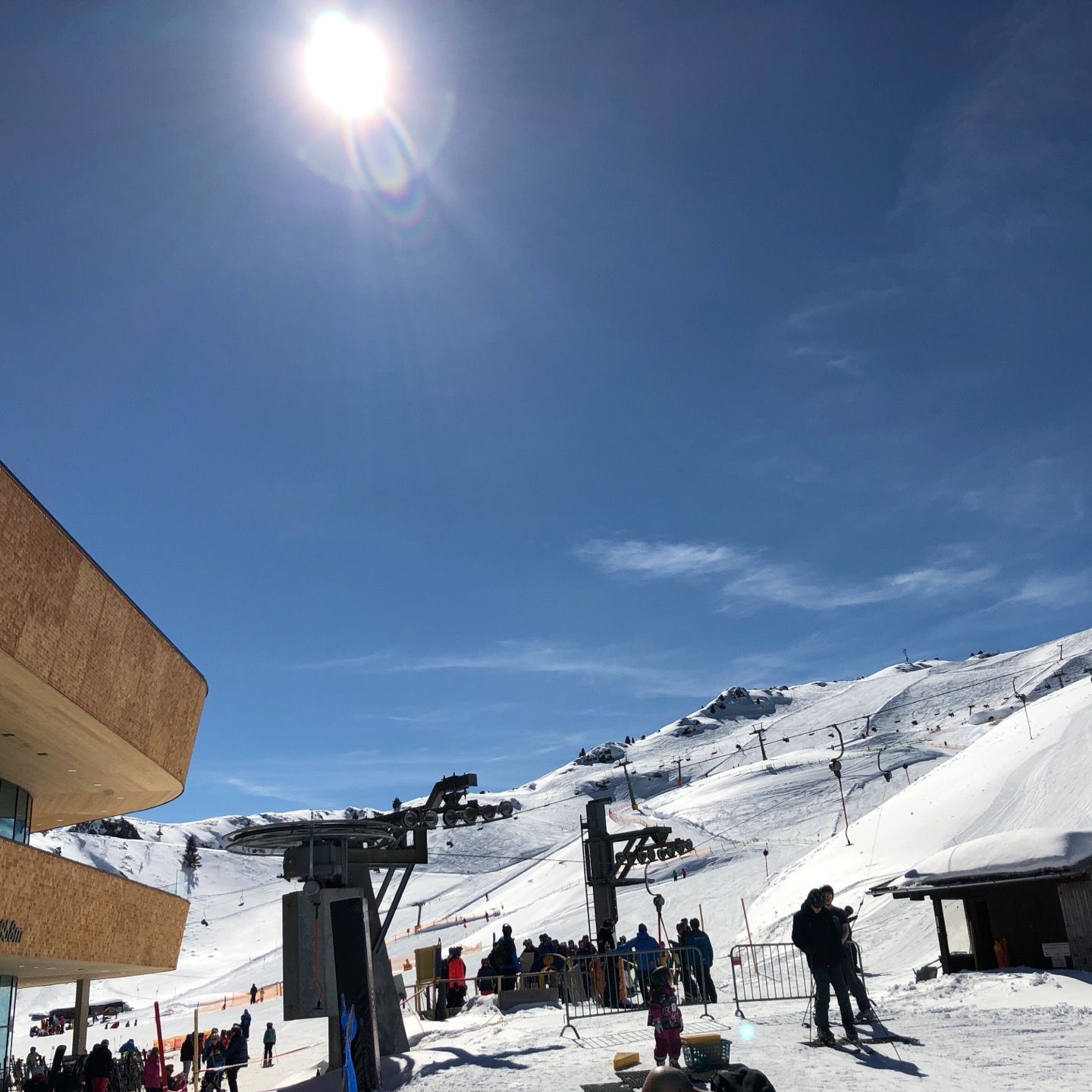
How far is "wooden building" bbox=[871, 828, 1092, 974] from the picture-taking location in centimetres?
1359

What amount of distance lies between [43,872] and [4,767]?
5.54 m

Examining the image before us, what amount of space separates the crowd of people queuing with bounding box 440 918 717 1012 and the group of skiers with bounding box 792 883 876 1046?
3.36m

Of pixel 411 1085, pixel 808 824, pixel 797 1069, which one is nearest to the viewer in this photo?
pixel 797 1069

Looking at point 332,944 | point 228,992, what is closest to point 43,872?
point 332,944

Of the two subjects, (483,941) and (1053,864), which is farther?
(483,941)

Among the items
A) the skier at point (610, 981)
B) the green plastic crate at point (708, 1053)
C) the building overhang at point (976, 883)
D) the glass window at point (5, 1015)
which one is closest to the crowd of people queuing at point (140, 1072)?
the glass window at point (5, 1015)

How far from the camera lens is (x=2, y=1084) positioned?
773 inches

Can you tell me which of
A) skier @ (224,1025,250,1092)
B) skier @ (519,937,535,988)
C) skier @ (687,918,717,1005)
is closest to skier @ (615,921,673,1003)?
skier @ (687,918,717,1005)

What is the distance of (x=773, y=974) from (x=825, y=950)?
506 inches

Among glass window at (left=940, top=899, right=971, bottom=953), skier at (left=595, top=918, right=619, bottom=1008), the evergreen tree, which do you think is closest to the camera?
skier at (left=595, top=918, right=619, bottom=1008)

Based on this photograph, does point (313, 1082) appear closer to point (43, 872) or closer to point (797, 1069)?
point (797, 1069)

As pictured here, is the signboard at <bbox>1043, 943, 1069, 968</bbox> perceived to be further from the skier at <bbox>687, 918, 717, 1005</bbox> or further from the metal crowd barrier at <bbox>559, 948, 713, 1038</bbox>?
the metal crowd barrier at <bbox>559, 948, 713, 1038</bbox>

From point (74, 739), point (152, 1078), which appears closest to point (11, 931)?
point (74, 739)

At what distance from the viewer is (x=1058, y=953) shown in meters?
13.9
